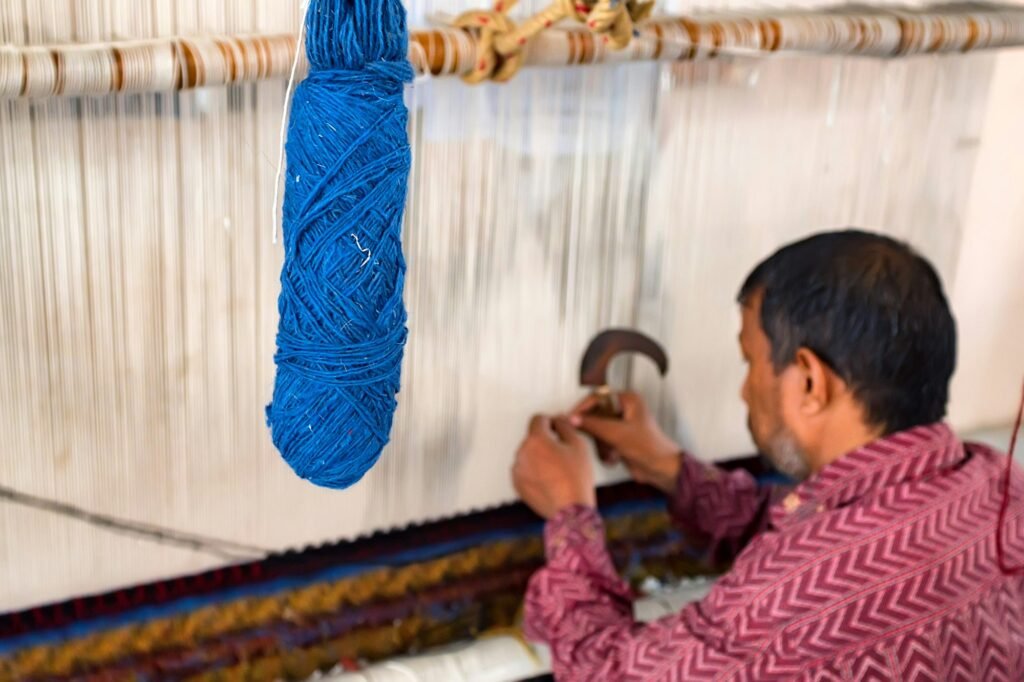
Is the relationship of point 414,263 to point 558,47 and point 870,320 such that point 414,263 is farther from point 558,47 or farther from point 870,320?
point 870,320

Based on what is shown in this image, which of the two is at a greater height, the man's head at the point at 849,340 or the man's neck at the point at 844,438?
the man's head at the point at 849,340

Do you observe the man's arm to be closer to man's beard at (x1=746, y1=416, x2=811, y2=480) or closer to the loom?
the loom

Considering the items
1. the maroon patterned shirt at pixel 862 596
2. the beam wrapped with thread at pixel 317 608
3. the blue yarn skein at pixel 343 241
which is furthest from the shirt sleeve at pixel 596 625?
the blue yarn skein at pixel 343 241

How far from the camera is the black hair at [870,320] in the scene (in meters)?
1.23

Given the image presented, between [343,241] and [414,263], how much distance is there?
406 millimetres

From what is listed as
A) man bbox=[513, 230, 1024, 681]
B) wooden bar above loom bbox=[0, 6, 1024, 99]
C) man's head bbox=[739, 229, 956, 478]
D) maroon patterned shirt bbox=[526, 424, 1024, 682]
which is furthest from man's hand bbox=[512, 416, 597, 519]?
wooden bar above loom bbox=[0, 6, 1024, 99]

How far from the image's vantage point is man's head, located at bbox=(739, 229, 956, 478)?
1.23 meters

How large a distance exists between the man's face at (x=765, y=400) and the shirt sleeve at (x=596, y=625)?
0.21m

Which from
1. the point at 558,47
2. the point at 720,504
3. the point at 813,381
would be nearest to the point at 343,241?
the point at 558,47

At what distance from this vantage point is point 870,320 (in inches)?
48.1

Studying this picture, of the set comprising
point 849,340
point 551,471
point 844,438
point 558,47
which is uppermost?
point 558,47

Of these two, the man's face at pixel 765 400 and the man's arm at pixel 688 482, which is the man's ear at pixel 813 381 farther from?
the man's arm at pixel 688 482

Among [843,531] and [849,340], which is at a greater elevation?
[849,340]

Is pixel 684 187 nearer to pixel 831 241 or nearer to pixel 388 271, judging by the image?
pixel 831 241
